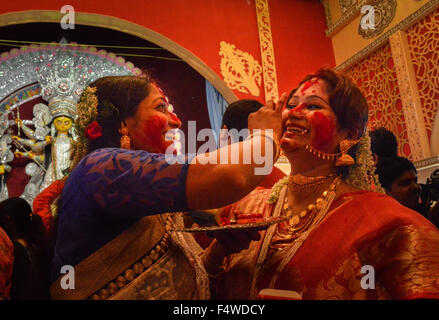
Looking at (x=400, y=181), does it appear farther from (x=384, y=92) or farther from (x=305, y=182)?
(x=384, y=92)

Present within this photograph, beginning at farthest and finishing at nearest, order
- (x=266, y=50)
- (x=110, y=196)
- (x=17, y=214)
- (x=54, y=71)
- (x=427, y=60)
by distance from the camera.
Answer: (x=266, y=50) → (x=54, y=71) → (x=427, y=60) → (x=17, y=214) → (x=110, y=196)

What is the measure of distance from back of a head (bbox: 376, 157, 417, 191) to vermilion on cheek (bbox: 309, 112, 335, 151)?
1337mm

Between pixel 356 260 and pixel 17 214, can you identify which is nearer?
pixel 356 260

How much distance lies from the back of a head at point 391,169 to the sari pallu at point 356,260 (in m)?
1.36

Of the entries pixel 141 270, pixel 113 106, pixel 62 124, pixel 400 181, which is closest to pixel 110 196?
pixel 141 270

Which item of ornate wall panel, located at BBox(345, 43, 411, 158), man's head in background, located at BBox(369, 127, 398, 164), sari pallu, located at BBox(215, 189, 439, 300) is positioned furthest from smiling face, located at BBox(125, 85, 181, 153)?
ornate wall panel, located at BBox(345, 43, 411, 158)

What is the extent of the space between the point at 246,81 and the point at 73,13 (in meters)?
2.02

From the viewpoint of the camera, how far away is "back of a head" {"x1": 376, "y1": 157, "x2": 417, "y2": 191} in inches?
100

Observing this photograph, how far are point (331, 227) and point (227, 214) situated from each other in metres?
0.51

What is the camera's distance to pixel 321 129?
4.59ft

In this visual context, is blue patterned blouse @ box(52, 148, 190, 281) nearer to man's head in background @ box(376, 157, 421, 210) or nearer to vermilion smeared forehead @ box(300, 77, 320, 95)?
vermilion smeared forehead @ box(300, 77, 320, 95)

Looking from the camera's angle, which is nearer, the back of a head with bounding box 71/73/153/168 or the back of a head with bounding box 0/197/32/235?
the back of a head with bounding box 71/73/153/168
